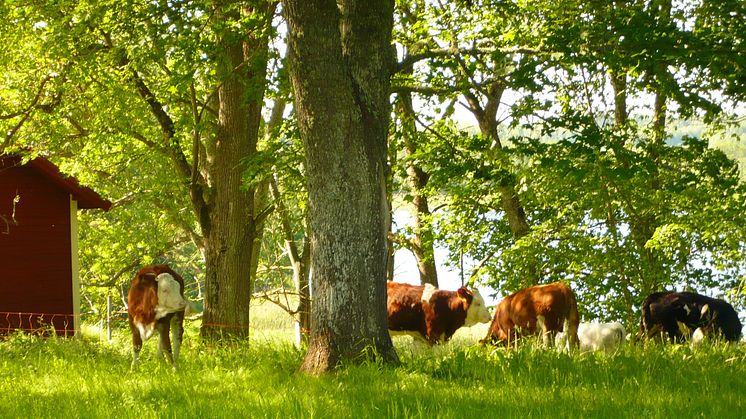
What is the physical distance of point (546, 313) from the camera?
12297 mm

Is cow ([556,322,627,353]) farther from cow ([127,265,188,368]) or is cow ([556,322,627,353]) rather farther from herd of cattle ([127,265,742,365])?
cow ([127,265,188,368])

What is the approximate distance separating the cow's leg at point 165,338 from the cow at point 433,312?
153 inches

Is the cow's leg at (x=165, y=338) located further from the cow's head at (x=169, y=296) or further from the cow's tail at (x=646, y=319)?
the cow's tail at (x=646, y=319)

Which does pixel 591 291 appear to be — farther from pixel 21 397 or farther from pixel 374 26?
pixel 21 397

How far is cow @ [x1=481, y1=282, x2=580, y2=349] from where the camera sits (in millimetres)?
12234

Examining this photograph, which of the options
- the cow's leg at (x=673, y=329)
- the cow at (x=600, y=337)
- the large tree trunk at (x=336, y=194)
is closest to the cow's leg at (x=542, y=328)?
the cow at (x=600, y=337)

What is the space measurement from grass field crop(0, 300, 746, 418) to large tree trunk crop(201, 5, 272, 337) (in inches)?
148

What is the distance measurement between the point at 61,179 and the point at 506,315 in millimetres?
11034

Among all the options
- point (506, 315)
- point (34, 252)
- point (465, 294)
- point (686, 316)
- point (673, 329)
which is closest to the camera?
point (506, 315)

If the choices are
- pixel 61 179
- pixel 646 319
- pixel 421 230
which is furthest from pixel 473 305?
pixel 61 179

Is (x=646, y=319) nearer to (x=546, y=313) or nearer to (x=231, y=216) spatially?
(x=546, y=313)

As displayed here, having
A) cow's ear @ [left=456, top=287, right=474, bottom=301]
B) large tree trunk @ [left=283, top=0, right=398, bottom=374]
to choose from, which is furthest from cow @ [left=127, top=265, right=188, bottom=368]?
cow's ear @ [left=456, top=287, right=474, bottom=301]

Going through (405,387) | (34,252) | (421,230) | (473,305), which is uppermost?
(421,230)

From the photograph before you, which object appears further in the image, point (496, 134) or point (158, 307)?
point (496, 134)
